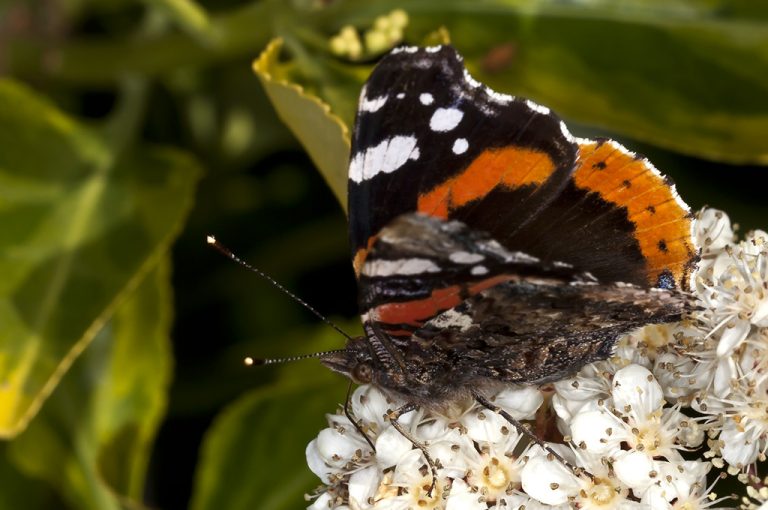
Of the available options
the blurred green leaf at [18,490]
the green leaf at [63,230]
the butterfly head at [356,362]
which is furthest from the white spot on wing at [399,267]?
the blurred green leaf at [18,490]

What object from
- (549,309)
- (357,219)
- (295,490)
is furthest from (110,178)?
Answer: (549,309)

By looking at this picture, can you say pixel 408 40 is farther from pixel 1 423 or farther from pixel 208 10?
pixel 1 423

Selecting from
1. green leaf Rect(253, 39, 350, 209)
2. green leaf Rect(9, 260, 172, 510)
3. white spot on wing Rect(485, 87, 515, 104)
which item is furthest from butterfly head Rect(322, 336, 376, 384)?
green leaf Rect(9, 260, 172, 510)

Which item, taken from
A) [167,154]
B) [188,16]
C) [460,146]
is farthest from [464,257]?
[167,154]

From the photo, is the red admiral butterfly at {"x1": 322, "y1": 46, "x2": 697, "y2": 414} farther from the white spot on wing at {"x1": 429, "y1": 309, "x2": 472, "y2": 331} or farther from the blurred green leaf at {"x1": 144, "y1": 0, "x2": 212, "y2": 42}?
the blurred green leaf at {"x1": 144, "y1": 0, "x2": 212, "y2": 42}

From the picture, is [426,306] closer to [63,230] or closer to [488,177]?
[488,177]

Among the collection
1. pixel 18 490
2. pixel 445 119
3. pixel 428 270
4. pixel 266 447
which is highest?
pixel 445 119
